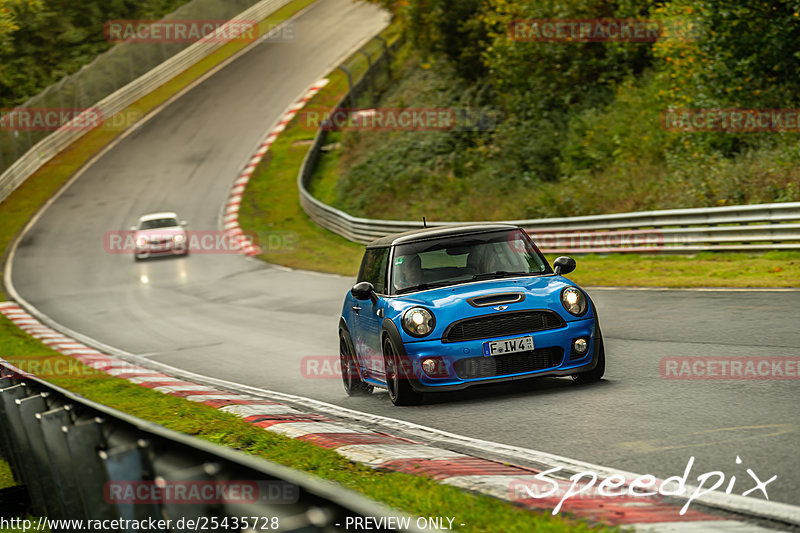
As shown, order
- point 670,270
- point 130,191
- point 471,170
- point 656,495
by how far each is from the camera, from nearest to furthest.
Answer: point 656,495 → point 670,270 → point 471,170 → point 130,191

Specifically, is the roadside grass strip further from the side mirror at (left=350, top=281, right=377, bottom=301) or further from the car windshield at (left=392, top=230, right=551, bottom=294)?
the car windshield at (left=392, top=230, right=551, bottom=294)

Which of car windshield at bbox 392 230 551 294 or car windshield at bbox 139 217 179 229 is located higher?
car windshield at bbox 392 230 551 294

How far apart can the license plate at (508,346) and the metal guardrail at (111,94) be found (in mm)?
43153

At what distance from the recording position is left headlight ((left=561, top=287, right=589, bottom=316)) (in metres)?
8.74

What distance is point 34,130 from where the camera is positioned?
50719mm

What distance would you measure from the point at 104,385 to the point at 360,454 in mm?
7309

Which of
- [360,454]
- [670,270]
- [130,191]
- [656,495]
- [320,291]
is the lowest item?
[130,191]

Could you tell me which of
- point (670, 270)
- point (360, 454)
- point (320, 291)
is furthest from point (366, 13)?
point (360, 454)

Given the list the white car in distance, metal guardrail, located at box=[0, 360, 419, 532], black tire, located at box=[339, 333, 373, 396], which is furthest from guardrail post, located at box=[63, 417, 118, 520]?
the white car in distance

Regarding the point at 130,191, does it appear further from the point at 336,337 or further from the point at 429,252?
the point at 429,252

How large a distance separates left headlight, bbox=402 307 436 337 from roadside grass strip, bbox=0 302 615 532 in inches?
40.5

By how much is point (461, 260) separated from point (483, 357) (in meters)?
1.45

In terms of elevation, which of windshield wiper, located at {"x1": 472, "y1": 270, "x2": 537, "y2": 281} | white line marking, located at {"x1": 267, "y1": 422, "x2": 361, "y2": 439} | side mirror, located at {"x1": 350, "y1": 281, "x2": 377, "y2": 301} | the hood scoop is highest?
the hood scoop

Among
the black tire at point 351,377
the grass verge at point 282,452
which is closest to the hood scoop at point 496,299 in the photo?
the grass verge at point 282,452
